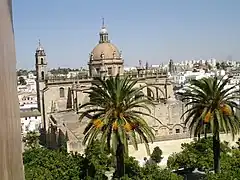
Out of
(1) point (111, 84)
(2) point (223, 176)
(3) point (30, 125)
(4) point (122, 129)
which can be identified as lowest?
(3) point (30, 125)

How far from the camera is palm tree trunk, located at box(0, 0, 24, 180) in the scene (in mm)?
1274

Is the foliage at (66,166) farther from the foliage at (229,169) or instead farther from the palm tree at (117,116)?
the foliage at (229,169)

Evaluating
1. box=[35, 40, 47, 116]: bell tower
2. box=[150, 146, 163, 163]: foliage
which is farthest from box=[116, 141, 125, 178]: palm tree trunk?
box=[35, 40, 47, 116]: bell tower

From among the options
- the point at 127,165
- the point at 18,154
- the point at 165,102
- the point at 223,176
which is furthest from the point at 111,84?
the point at 165,102

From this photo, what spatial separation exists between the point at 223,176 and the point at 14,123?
512 inches

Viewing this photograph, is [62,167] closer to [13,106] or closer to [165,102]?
[13,106]

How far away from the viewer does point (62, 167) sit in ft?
55.9

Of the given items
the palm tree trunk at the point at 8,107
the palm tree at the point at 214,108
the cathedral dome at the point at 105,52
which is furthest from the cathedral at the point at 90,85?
the palm tree trunk at the point at 8,107

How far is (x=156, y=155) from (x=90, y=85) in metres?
15.3

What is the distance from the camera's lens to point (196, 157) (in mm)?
20875

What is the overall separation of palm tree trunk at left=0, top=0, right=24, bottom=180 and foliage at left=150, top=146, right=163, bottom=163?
73.5ft

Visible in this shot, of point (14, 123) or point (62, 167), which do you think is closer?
point (14, 123)

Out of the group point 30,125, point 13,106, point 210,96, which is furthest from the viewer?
point 30,125

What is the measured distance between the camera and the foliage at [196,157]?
19.9 meters
